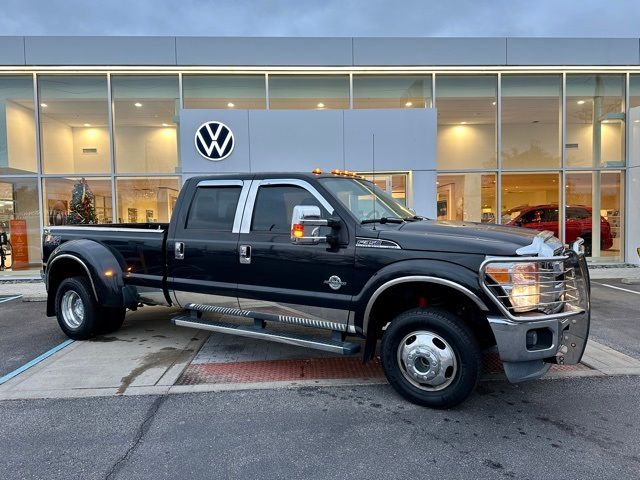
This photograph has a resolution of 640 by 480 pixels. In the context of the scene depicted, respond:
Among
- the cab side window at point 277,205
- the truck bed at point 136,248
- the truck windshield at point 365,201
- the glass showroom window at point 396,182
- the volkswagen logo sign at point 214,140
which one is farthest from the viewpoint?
the glass showroom window at point 396,182

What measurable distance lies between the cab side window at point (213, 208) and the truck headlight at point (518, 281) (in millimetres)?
2757

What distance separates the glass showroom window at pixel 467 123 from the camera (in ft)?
42.6

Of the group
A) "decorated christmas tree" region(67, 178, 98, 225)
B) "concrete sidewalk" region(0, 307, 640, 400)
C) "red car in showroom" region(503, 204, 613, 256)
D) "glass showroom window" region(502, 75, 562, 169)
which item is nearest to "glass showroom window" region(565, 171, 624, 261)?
"red car in showroom" region(503, 204, 613, 256)

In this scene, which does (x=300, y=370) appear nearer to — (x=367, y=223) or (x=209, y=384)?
(x=209, y=384)

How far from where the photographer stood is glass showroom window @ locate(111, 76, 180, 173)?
1265cm

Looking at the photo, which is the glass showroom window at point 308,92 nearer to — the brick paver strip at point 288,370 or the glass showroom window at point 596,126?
the glass showroom window at point 596,126

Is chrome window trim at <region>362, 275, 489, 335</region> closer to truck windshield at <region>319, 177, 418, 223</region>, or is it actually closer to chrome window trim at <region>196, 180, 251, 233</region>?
truck windshield at <region>319, 177, 418, 223</region>

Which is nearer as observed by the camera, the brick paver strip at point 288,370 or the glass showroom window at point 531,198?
the brick paver strip at point 288,370

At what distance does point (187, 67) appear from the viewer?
1228cm

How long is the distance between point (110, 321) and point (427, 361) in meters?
4.43

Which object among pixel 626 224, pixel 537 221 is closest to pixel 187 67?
pixel 537 221

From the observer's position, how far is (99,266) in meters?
5.66

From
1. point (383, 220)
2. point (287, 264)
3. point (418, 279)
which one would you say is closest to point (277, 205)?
point (287, 264)

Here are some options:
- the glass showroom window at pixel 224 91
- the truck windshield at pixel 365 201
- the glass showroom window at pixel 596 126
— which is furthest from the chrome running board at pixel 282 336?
the glass showroom window at pixel 596 126
